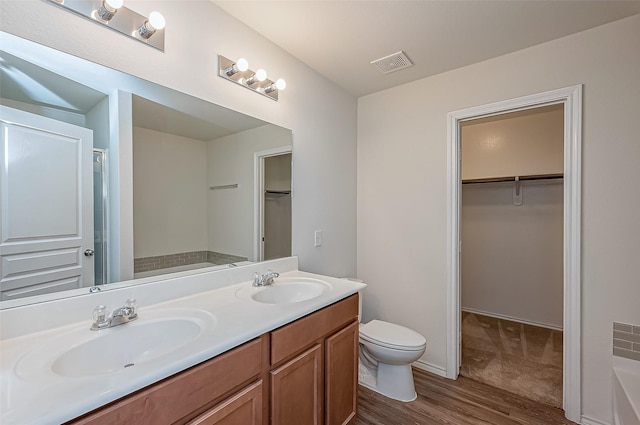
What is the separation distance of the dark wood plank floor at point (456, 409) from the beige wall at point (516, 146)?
2.27m

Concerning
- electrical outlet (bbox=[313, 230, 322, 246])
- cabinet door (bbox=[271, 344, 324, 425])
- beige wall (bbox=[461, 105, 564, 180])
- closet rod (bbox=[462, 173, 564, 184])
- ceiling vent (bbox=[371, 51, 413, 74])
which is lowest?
cabinet door (bbox=[271, 344, 324, 425])

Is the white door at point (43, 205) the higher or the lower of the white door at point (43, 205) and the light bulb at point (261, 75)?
the lower

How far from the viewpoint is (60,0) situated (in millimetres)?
1051

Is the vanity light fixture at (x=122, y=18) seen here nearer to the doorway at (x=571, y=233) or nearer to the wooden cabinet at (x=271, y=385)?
the wooden cabinet at (x=271, y=385)

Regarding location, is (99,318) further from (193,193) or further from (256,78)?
(256,78)

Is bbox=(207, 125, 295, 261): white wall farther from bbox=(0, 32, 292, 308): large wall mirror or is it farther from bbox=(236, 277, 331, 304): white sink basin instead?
bbox=(236, 277, 331, 304): white sink basin

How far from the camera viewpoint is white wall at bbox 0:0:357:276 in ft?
3.57

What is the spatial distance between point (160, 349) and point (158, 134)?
3.15 ft

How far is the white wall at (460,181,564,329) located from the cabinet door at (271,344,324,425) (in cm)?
237

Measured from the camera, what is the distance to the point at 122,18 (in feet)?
3.92

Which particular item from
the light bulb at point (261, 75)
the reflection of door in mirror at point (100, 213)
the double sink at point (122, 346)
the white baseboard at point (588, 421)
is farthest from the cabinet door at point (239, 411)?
the white baseboard at point (588, 421)

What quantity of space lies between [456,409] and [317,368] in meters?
1.16

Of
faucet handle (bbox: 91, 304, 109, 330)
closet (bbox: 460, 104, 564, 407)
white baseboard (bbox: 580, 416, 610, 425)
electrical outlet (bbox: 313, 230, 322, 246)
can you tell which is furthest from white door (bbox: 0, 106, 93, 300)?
closet (bbox: 460, 104, 564, 407)

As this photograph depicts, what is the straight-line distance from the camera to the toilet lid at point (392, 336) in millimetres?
1887
